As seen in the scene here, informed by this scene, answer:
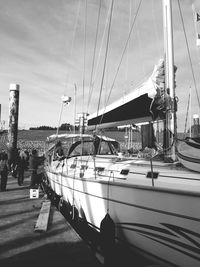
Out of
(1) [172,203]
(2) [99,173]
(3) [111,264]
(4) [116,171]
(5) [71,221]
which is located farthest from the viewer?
(5) [71,221]

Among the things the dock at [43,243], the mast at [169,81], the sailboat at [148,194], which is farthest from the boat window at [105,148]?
the mast at [169,81]

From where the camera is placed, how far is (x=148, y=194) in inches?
163

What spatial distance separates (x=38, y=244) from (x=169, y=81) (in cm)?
420

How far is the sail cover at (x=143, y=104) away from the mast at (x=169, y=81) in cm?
17

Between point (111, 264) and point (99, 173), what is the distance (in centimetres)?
207

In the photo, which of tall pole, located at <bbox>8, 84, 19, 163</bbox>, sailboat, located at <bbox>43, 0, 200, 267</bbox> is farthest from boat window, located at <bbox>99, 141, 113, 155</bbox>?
tall pole, located at <bbox>8, 84, 19, 163</bbox>

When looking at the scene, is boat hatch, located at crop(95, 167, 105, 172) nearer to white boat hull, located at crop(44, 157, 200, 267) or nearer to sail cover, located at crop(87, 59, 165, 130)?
white boat hull, located at crop(44, 157, 200, 267)

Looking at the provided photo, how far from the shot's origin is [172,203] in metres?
3.85

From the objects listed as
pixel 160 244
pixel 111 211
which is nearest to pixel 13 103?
pixel 111 211

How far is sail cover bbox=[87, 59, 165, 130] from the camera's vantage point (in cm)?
579

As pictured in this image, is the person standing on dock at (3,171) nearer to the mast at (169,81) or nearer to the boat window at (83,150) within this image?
the boat window at (83,150)

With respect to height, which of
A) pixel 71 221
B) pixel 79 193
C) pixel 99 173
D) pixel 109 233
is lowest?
pixel 71 221

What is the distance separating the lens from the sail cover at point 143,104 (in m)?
5.79

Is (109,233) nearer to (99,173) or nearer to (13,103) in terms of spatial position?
(99,173)
